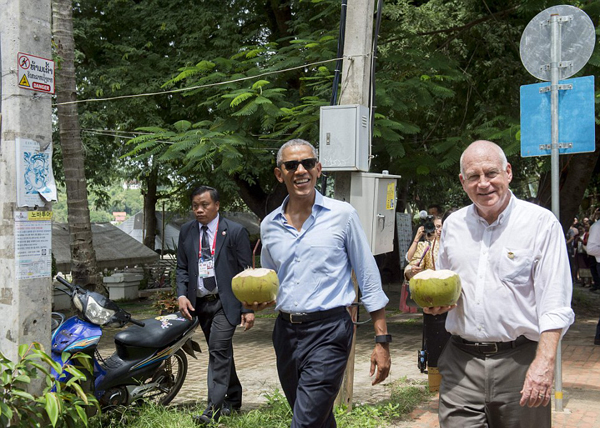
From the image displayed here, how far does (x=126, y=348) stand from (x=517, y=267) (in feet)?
12.1

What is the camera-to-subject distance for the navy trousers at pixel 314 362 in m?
3.76

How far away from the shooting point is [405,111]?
9.42m

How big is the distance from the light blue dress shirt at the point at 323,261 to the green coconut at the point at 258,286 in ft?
0.52

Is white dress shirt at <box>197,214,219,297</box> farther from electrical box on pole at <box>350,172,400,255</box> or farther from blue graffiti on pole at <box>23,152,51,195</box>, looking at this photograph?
blue graffiti on pole at <box>23,152,51,195</box>

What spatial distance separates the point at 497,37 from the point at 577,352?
5777 millimetres

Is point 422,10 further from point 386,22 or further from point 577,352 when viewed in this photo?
A: point 577,352

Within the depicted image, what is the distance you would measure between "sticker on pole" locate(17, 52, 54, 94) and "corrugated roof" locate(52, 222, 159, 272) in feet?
51.0

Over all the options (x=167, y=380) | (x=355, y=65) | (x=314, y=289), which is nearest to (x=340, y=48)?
(x=355, y=65)

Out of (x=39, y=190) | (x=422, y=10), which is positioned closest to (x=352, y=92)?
(x=39, y=190)

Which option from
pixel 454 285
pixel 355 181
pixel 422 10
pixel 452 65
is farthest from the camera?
pixel 422 10

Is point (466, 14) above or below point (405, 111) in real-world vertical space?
above

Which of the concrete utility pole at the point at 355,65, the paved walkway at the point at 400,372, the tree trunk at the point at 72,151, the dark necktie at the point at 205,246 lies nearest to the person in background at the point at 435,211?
the paved walkway at the point at 400,372

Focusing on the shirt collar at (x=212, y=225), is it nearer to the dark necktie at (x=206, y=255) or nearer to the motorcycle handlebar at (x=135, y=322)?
the dark necktie at (x=206, y=255)

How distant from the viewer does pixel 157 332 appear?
19.4 feet
